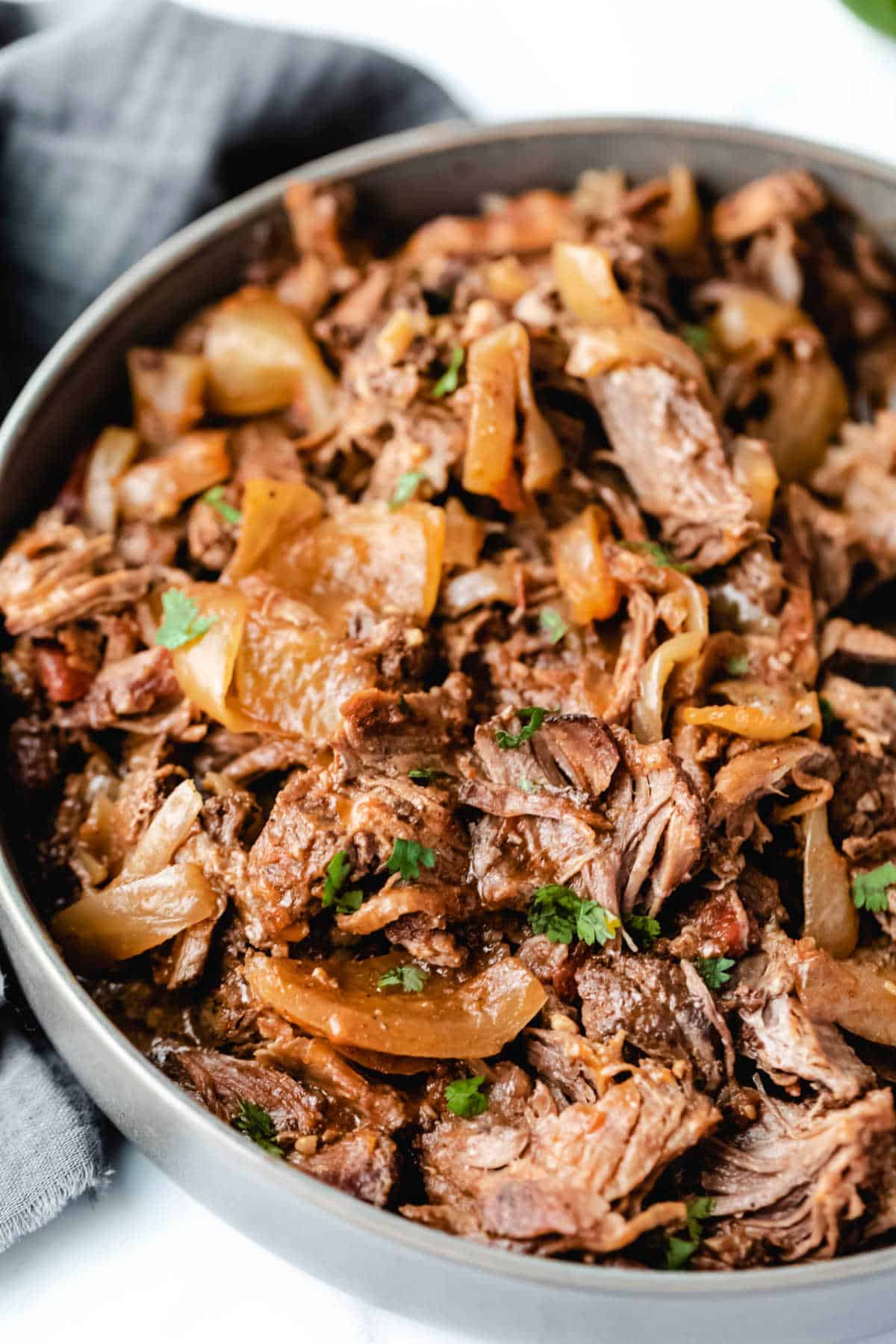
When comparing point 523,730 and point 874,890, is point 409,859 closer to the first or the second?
point 523,730

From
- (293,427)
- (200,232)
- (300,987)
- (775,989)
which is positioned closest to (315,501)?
(293,427)

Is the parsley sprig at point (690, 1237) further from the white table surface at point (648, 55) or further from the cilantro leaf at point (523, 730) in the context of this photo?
the white table surface at point (648, 55)

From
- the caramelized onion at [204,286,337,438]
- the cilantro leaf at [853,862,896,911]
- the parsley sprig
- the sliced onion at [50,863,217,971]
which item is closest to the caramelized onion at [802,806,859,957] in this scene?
the cilantro leaf at [853,862,896,911]

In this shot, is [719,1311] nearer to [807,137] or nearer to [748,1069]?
[748,1069]

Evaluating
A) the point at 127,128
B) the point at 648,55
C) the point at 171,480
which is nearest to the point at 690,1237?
the point at 171,480

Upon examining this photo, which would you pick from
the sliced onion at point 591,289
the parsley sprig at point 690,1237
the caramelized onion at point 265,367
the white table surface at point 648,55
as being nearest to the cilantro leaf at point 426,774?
the parsley sprig at point 690,1237

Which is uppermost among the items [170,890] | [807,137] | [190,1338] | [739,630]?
[807,137]
